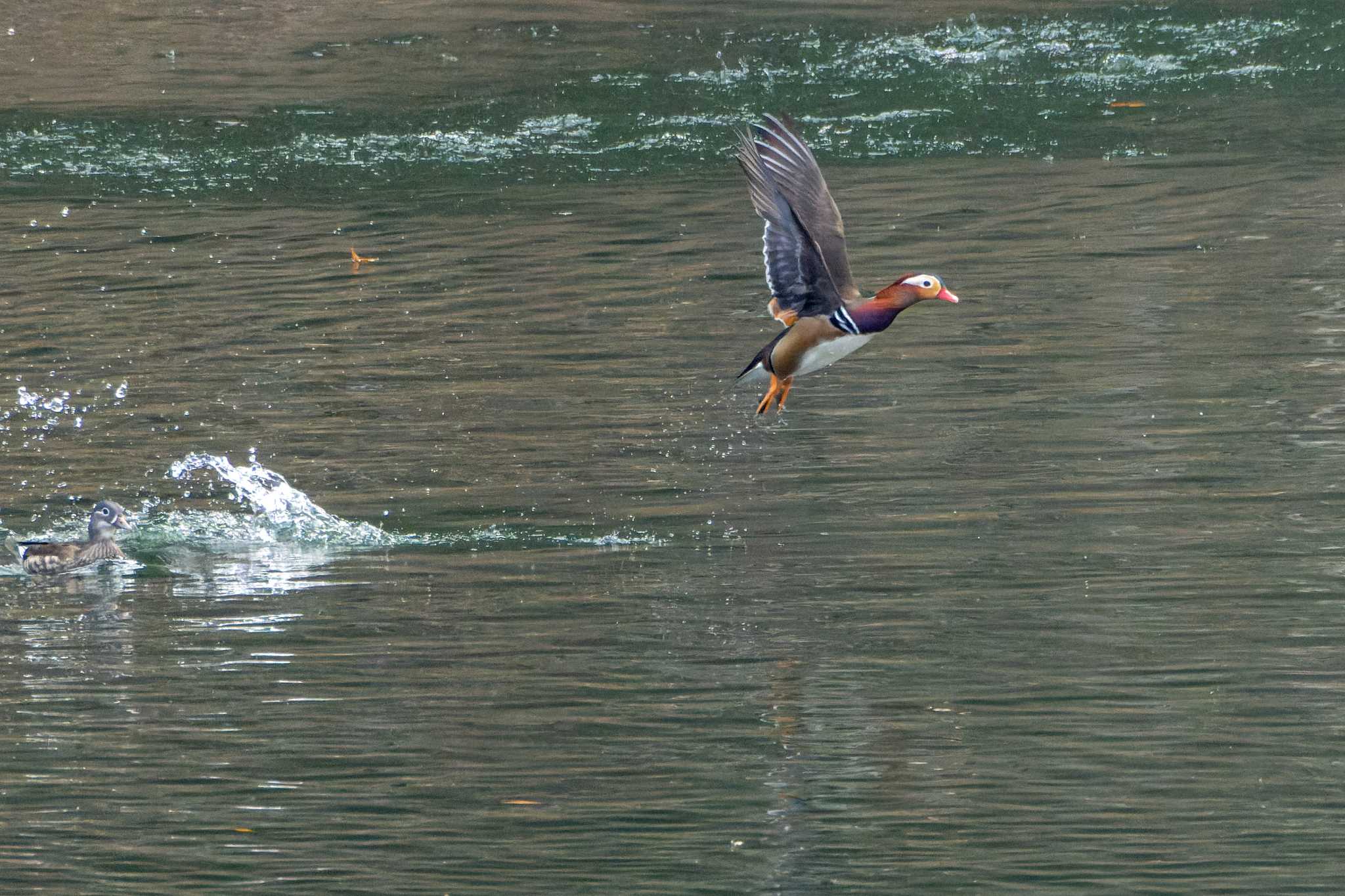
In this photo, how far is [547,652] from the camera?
7664 mm

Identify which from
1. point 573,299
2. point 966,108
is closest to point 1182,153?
point 966,108

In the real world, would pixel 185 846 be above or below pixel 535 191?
below

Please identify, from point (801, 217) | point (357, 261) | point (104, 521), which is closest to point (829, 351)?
point (801, 217)

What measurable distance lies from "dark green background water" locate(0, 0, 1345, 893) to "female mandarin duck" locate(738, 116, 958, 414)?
0.81 meters

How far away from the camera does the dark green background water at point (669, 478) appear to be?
622 cm

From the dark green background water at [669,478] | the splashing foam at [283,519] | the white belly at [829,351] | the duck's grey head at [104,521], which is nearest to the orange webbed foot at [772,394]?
the white belly at [829,351]

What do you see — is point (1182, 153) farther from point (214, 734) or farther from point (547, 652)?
point (214, 734)

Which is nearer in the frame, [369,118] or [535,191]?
[535,191]

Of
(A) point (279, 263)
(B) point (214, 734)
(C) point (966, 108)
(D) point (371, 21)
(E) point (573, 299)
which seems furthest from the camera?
(D) point (371, 21)

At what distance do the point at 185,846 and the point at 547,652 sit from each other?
1913 millimetres

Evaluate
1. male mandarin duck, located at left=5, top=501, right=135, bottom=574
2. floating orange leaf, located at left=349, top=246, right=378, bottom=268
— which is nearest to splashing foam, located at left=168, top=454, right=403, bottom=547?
male mandarin duck, located at left=5, top=501, right=135, bottom=574

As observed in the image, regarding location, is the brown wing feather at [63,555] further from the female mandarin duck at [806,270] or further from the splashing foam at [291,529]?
the female mandarin duck at [806,270]

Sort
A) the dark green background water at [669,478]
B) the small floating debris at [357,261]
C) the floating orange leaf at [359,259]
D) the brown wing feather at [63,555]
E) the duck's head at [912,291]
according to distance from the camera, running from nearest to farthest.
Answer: the dark green background water at [669,478] < the duck's head at [912,291] < the brown wing feather at [63,555] < the small floating debris at [357,261] < the floating orange leaf at [359,259]

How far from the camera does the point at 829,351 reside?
906 cm
